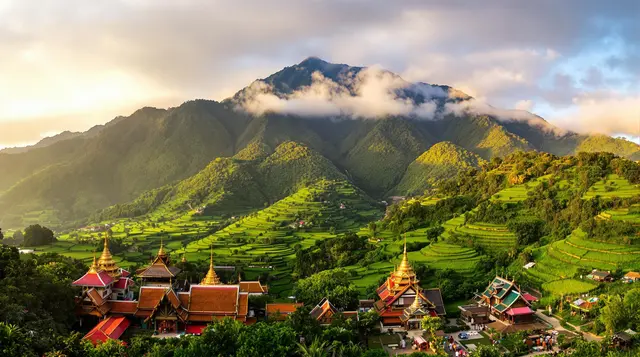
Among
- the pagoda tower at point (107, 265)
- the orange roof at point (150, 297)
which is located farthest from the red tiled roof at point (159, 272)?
the orange roof at point (150, 297)

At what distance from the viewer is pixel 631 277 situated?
3669cm

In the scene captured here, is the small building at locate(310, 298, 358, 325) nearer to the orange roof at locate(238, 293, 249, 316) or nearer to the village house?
the orange roof at locate(238, 293, 249, 316)

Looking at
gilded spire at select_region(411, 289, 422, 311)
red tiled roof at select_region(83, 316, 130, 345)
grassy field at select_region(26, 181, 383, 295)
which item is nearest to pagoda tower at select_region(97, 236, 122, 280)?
red tiled roof at select_region(83, 316, 130, 345)

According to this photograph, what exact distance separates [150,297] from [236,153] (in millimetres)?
138462

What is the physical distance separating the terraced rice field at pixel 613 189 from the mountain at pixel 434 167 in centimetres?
6174

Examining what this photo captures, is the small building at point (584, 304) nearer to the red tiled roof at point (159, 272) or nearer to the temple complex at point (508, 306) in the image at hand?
the temple complex at point (508, 306)

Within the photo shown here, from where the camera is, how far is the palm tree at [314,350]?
78.0ft

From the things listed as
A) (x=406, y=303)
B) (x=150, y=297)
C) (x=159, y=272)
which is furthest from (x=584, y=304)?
(x=159, y=272)

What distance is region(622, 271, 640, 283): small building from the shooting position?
3617 cm

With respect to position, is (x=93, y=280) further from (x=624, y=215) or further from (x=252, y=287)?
(x=624, y=215)

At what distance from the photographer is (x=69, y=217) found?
140000 millimetres

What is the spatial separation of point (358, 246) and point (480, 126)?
433 ft

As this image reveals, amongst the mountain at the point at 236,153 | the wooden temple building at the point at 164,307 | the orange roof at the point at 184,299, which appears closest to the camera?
the wooden temple building at the point at 164,307

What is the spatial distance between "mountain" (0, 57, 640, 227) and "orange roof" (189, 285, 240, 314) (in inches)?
3103
